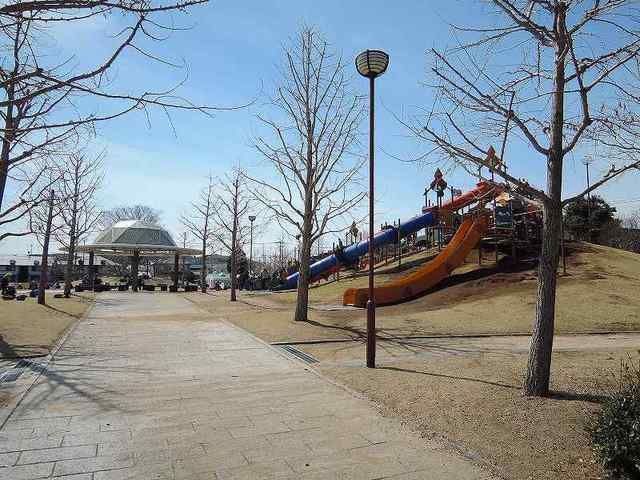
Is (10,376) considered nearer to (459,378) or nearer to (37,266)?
(459,378)

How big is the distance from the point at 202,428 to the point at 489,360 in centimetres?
584

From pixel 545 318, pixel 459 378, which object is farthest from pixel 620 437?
pixel 459 378

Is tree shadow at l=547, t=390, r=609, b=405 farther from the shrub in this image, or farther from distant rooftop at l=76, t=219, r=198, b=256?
distant rooftop at l=76, t=219, r=198, b=256

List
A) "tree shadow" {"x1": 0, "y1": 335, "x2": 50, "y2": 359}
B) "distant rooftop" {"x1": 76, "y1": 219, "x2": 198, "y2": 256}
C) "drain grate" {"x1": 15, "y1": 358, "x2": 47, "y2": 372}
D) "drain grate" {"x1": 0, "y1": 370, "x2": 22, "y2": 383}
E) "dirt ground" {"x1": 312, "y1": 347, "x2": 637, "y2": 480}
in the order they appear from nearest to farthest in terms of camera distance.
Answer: "dirt ground" {"x1": 312, "y1": 347, "x2": 637, "y2": 480}
"drain grate" {"x1": 0, "y1": 370, "x2": 22, "y2": 383}
"drain grate" {"x1": 15, "y1": 358, "x2": 47, "y2": 372}
"tree shadow" {"x1": 0, "y1": 335, "x2": 50, "y2": 359}
"distant rooftop" {"x1": 76, "y1": 219, "x2": 198, "y2": 256}

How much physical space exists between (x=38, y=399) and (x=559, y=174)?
7476 millimetres

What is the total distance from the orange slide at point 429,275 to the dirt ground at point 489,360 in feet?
2.08

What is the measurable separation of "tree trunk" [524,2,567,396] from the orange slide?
13.9 m

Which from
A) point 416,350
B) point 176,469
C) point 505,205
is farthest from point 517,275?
point 176,469

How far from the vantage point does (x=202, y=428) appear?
211 inches

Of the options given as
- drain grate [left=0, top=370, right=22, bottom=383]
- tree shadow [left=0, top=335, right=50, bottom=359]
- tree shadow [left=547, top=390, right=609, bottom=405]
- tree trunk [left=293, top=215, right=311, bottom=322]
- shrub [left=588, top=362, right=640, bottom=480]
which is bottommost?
drain grate [left=0, top=370, right=22, bottom=383]

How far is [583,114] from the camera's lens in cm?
629

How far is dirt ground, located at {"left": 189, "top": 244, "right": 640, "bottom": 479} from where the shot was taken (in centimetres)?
478

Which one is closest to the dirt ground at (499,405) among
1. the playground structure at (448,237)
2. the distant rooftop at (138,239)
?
the playground structure at (448,237)

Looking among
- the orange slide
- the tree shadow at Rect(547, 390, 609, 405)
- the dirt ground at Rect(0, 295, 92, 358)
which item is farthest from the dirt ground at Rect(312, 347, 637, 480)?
the orange slide
